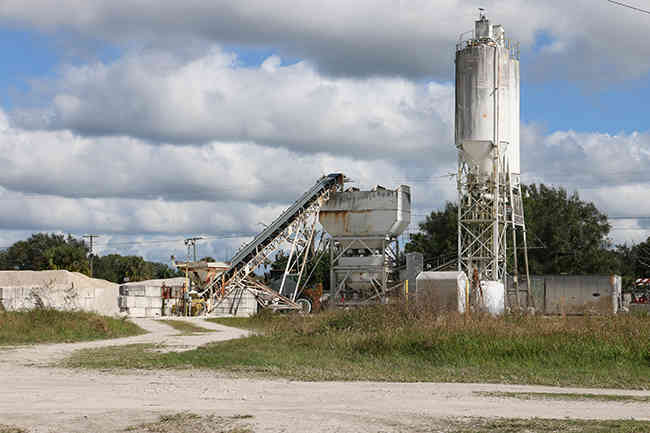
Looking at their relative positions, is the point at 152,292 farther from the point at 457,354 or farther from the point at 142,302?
the point at 457,354

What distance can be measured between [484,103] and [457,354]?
34.9m

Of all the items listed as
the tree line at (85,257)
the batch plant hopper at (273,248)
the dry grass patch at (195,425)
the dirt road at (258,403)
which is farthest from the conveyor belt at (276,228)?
the tree line at (85,257)

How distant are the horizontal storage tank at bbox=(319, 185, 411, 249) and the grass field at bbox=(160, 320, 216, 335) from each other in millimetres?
14077

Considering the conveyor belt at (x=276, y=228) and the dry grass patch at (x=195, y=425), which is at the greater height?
the conveyor belt at (x=276, y=228)

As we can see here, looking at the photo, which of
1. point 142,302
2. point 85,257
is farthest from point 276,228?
point 85,257

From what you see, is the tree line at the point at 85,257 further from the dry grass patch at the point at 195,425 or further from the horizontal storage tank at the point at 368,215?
the dry grass patch at the point at 195,425

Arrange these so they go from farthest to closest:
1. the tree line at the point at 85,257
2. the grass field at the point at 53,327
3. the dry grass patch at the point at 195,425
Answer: the tree line at the point at 85,257 < the grass field at the point at 53,327 < the dry grass patch at the point at 195,425

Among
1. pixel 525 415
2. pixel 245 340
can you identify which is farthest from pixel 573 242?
pixel 525 415

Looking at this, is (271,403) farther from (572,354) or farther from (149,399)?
(572,354)

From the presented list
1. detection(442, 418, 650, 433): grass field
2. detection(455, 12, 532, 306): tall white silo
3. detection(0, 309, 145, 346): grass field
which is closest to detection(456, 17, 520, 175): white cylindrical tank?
detection(455, 12, 532, 306): tall white silo

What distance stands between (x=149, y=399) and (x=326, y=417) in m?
3.91

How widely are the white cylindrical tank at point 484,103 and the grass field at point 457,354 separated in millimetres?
29143

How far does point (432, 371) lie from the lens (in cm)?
1984

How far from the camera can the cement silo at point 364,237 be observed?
2130 inches
